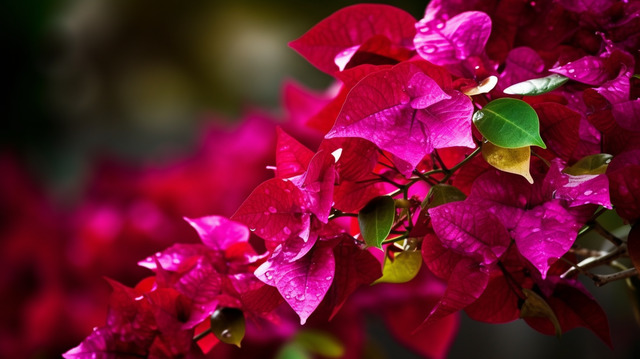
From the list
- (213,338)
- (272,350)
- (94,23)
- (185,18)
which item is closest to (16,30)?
(94,23)

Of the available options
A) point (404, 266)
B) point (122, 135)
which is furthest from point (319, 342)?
point (122, 135)

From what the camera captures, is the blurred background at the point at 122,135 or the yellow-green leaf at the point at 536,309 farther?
the blurred background at the point at 122,135

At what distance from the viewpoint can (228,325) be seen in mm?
242

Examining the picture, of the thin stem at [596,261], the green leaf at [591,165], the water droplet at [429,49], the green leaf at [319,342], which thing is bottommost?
the green leaf at [319,342]

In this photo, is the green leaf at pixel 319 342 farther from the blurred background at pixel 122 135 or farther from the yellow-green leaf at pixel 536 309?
the yellow-green leaf at pixel 536 309

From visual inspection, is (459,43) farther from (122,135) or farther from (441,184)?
(122,135)

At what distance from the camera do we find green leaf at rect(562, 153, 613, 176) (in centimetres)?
22

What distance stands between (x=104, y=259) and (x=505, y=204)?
1.76 feet

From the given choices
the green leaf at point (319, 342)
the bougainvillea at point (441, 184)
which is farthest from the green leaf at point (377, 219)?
the green leaf at point (319, 342)

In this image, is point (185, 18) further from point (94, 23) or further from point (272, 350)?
point (272, 350)

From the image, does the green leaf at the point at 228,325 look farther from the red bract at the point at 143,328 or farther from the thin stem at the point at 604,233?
the thin stem at the point at 604,233

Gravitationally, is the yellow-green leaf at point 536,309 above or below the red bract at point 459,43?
below

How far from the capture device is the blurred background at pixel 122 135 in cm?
70

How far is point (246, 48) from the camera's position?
3.58 feet
